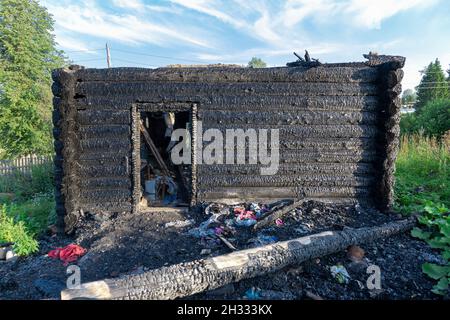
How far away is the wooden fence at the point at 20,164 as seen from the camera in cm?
1026

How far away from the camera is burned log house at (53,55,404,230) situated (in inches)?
185

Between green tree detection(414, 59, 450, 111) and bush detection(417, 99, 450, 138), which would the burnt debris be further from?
green tree detection(414, 59, 450, 111)

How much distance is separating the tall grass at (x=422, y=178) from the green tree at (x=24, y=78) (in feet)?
45.0

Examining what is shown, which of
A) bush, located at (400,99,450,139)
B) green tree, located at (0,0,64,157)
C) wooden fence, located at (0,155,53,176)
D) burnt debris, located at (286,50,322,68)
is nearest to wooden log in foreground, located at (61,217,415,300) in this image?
burnt debris, located at (286,50,322,68)

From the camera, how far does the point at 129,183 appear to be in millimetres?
4898

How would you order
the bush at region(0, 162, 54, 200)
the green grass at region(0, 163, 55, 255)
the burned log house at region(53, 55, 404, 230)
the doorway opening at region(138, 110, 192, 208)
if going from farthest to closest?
1. the bush at region(0, 162, 54, 200)
2. the doorway opening at region(138, 110, 192, 208)
3. the burned log house at region(53, 55, 404, 230)
4. the green grass at region(0, 163, 55, 255)

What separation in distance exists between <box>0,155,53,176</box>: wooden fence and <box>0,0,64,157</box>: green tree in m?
1.31

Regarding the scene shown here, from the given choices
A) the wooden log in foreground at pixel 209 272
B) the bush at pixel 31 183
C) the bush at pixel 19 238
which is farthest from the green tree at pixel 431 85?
the bush at pixel 19 238

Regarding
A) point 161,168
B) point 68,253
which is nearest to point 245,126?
point 161,168

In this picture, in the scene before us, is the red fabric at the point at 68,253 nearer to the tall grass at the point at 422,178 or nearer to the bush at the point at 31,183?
the bush at the point at 31,183

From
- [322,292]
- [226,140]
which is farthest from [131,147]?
[322,292]

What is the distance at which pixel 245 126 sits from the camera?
4926 millimetres
